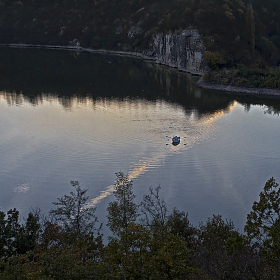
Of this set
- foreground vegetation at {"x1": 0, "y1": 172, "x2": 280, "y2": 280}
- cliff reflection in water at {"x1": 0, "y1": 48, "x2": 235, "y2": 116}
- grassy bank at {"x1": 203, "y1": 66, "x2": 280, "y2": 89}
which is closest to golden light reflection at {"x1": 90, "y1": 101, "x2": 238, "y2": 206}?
cliff reflection in water at {"x1": 0, "y1": 48, "x2": 235, "y2": 116}

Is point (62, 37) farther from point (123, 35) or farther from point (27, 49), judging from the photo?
point (123, 35)

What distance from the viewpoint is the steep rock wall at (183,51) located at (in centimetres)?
7931

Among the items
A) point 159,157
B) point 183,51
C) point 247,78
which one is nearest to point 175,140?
point 159,157

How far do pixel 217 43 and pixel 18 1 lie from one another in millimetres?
73990

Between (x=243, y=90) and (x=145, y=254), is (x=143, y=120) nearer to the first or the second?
(x=243, y=90)

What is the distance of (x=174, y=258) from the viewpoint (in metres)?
11.9

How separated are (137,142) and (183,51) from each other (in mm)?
48920

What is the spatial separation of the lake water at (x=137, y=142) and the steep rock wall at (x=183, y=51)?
34.6ft

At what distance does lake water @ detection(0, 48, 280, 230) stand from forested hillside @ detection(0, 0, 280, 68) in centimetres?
2009

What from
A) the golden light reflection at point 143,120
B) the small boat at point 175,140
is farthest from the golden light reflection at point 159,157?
the small boat at point 175,140

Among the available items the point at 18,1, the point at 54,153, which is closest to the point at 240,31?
the point at 54,153

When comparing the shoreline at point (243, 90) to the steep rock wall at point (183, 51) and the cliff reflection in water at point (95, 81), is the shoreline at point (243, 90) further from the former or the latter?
the steep rock wall at point (183, 51)

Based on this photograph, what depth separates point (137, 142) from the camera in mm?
37469

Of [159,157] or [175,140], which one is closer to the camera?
[159,157]
